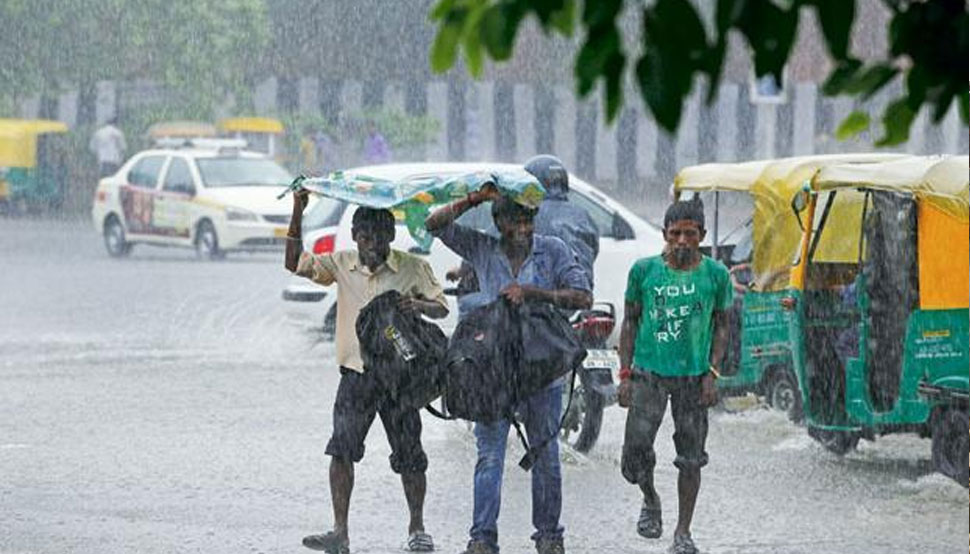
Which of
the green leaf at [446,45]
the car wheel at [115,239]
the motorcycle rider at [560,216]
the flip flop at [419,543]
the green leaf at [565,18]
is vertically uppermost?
the green leaf at [565,18]

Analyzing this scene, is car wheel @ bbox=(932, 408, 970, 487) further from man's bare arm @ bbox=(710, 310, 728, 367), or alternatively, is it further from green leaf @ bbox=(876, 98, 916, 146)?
green leaf @ bbox=(876, 98, 916, 146)

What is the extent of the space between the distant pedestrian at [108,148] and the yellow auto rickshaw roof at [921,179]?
2908 centimetres

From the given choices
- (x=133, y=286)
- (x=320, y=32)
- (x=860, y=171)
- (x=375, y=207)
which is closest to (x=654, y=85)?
(x=375, y=207)

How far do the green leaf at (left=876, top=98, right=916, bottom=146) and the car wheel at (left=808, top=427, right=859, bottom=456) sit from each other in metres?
8.30

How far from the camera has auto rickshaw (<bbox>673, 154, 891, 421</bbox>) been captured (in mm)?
12945

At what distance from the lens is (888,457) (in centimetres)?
1243

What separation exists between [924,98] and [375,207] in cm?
515

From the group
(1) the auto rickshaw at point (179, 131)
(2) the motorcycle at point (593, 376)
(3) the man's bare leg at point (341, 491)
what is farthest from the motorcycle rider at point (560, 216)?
(1) the auto rickshaw at point (179, 131)

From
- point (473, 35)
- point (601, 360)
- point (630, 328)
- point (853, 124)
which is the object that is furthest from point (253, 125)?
point (473, 35)

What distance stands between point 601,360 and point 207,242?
1722 cm

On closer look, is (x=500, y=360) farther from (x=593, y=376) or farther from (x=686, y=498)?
(x=593, y=376)

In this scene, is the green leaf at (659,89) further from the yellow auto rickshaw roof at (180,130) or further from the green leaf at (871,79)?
the yellow auto rickshaw roof at (180,130)

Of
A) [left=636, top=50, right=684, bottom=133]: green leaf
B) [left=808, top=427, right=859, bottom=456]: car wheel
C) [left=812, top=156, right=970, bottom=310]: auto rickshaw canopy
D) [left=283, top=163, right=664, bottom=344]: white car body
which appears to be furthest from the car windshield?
[left=636, top=50, right=684, bottom=133]: green leaf

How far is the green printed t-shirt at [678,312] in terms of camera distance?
9297 millimetres
